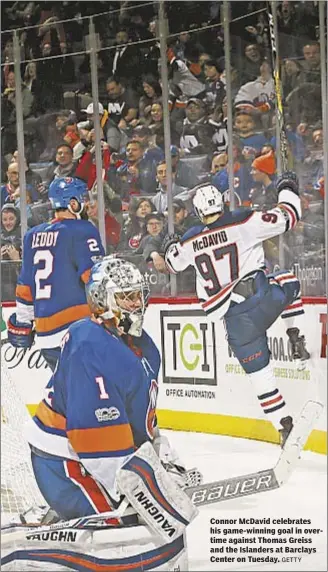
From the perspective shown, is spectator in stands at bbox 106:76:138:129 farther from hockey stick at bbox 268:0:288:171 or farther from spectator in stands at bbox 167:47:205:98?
hockey stick at bbox 268:0:288:171

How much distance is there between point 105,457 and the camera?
2.93 m

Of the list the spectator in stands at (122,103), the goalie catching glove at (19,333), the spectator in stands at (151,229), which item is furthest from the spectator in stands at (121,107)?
the goalie catching glove at (19,333)

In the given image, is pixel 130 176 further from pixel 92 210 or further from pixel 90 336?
pixel 90 336

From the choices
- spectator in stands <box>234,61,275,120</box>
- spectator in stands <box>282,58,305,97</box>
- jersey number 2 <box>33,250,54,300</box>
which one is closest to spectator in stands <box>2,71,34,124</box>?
jersey number 2 <box>33,250,54,300</box>

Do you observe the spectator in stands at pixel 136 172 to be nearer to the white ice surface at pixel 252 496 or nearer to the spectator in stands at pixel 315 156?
the spectator in stands at pixel 315 156

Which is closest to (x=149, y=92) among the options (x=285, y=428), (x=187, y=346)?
(x=187, y=346)

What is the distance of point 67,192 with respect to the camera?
120 inches

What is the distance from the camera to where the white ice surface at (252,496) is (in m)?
2.90

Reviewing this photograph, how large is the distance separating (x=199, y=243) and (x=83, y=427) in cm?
58

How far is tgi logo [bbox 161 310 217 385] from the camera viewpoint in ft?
9.79

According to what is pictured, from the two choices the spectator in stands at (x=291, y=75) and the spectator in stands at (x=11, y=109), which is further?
the spectator in stands at (x=11, y=109)

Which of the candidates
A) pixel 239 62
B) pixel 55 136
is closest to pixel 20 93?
pixel 55 136

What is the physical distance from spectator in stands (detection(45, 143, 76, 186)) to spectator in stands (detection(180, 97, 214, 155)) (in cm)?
32

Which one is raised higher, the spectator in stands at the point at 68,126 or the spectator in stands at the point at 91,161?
the spectator in stands at the point at 68,126
